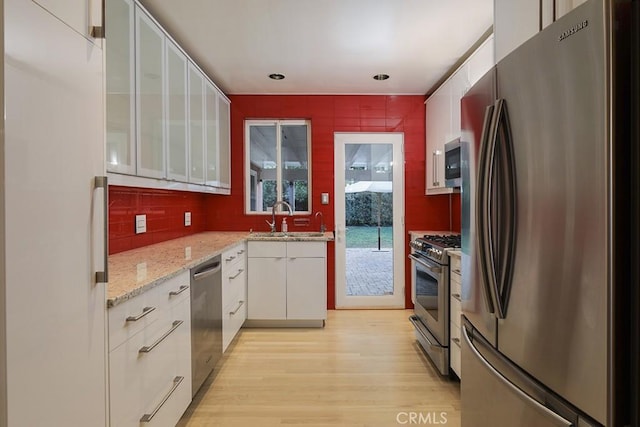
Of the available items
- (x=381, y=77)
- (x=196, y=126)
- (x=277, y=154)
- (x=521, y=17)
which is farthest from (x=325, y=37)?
(x=277, y=154)

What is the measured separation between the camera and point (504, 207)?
3.73ft

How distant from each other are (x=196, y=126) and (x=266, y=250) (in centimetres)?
132

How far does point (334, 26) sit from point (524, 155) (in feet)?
6.05

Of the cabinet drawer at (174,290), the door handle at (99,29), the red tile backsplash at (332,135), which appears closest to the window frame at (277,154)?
the red tile backsplash at (332,135)

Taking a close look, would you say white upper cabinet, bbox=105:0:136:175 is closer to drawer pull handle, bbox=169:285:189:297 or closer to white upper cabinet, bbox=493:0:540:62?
drawer pull handle, bbox=169:285:189:297

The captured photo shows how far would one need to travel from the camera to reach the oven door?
7.84 ft

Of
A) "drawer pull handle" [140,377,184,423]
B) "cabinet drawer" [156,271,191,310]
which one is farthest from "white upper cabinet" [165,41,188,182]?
"drawer pull handle" [140,377,184,423]

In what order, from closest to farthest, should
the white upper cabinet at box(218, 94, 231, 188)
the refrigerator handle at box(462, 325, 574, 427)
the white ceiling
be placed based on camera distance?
the refrigerator handle at box(462, 325, 574, 427)
the white ceiling
the white upper cabinet at box(218, 94, 231, 188)

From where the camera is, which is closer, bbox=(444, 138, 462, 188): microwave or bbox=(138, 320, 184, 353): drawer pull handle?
bbox=(138, 320, 184, 353): drawer pull handle

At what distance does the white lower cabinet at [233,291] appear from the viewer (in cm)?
262

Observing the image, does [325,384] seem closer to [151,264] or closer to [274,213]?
[151,264]

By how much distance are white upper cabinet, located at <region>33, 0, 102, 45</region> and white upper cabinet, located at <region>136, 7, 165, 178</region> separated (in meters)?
0.86
